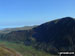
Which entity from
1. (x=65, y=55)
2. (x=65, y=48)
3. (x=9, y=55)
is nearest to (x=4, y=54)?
(x=9, y=55)

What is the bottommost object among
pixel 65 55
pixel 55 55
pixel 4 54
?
pixel 55 55

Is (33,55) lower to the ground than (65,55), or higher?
lower

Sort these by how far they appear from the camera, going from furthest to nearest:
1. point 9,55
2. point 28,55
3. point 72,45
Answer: point 72,45
point 28,55
point 9,55

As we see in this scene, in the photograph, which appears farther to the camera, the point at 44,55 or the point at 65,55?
the point at 44,55

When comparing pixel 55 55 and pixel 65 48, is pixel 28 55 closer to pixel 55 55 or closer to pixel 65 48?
pixel 55 55

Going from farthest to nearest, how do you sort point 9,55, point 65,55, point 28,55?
1. point 28,55
2. point 9,55
3. point 65,55

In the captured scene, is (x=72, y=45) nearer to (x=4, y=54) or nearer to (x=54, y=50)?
(x=54, y=50)

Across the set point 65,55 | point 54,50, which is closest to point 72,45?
point 54,50

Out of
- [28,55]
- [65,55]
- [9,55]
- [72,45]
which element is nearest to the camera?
[65,55]

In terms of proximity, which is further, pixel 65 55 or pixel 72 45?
pixel 72 45
